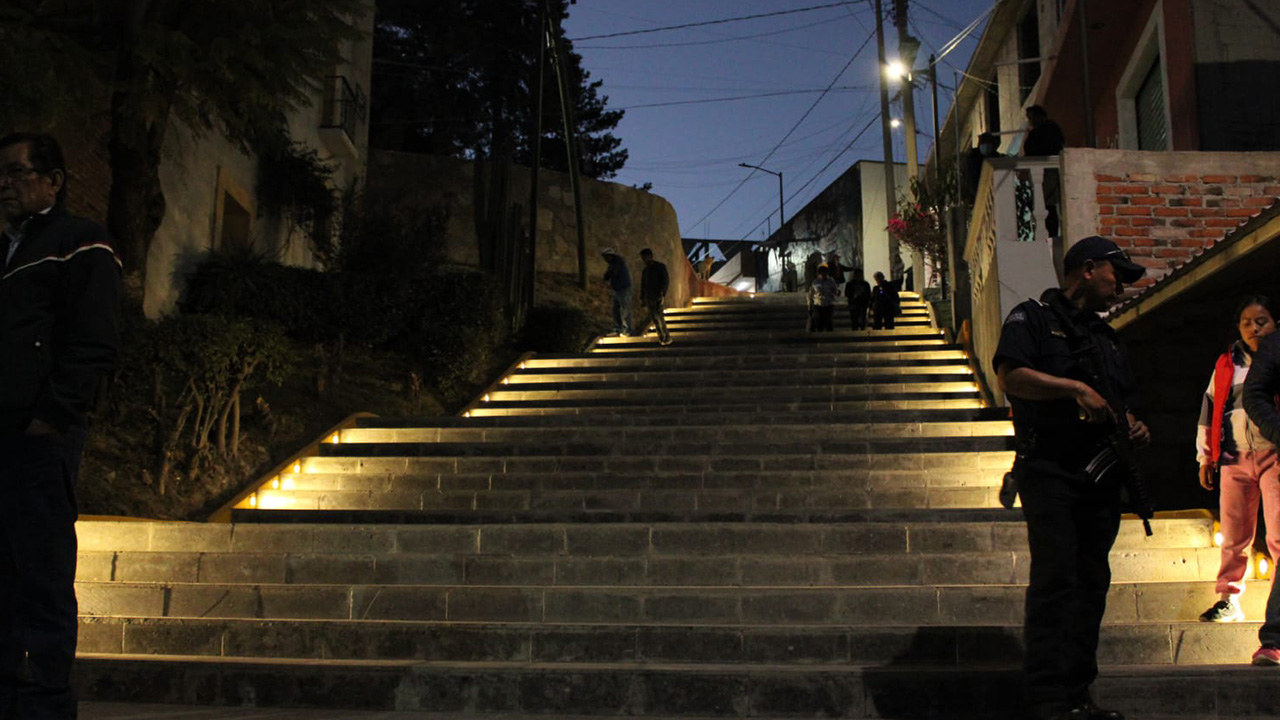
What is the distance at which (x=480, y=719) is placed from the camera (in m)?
3.96

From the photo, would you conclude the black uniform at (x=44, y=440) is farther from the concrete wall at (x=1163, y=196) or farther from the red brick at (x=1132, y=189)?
the red brick at (x=1132, y=189)

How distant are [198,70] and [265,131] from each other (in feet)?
2.85

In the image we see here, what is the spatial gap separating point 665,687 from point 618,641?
0.54 meters

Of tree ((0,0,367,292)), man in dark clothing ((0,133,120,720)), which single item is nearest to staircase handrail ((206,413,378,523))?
tree ((0,0,367,292))

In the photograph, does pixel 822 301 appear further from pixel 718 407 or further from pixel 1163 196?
pixel 1163 196

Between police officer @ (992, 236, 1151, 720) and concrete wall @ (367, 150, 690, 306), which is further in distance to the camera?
concrete wall @ (367, 150, 690, 306)

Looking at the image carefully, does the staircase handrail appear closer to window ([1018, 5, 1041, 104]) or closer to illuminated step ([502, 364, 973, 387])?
illuminated step ([502, 364, 973, 387])

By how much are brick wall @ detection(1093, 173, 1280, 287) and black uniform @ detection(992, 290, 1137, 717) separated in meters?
5.62

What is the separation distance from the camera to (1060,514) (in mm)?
3373

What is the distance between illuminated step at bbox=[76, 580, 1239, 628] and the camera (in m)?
4.89

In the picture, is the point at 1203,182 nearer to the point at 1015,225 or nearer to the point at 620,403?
the point at 1015,225

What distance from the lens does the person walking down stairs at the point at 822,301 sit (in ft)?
50.8

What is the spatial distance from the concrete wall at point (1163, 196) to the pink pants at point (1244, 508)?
154 inches

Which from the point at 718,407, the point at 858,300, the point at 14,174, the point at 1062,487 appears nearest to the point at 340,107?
the point at 858,300
